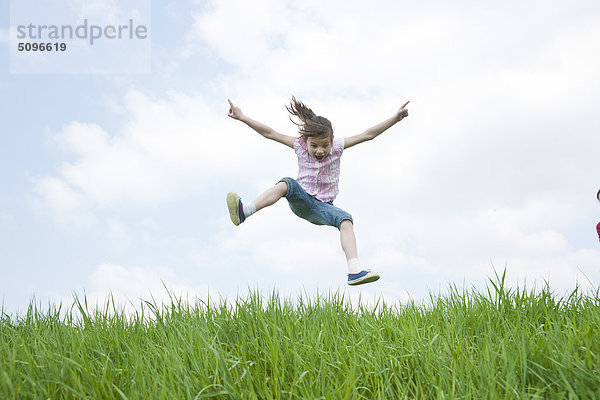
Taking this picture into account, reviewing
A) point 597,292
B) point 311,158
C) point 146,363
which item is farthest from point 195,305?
point 597,292

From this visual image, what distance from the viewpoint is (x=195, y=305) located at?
397 cm

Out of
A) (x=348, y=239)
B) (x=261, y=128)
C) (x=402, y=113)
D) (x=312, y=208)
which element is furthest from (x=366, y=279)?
(x=261, y=128)

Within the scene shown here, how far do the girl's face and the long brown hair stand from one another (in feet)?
0.14

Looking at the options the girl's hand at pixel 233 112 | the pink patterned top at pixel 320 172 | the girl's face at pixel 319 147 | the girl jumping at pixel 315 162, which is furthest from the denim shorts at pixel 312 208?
the girl's hand at pixel 233 112

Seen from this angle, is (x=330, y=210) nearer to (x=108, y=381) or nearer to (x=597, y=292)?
(x=597, y=292)

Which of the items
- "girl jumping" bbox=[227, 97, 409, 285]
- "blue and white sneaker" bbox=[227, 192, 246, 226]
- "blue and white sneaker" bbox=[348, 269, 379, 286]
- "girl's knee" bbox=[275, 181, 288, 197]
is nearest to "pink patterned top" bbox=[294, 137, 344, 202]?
"girl jumping" bbox=[227, 97, 409, 285]

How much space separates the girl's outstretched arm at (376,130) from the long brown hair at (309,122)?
0.24m

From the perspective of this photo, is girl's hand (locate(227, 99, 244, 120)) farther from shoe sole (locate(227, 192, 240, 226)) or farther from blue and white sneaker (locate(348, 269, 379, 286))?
blue and white sneaker (locate(348, 269, 379, 286))

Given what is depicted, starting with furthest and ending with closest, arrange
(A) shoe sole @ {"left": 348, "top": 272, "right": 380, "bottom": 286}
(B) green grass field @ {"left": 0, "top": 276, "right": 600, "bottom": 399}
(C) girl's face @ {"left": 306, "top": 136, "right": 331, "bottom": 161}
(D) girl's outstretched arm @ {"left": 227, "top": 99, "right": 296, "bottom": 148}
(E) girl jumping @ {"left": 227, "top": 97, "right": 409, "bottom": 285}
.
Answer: (D) girl's outstretched arm @ {"left": 227, "top": 99, "right": 296, "bottom": 148}, (C) girl's face @ {"left": 306, "top": 136, "right": 331, "bottom": 161}, (E) girl jumping @ {"left": 227, "top": 97, "right": 409, "bottom": 285}, (A) shoe sole @ {"left": 348, "top": 272, "right": 380, "bottom": 286}, (B) green grass field @ {"left": 0, "top": 276, "right": 600, "bottom": 399}

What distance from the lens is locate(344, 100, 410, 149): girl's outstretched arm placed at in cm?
557

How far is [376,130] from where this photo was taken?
5.65 meters

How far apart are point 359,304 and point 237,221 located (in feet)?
4.72

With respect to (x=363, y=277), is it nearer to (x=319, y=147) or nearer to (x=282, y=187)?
(x=282, y=187)

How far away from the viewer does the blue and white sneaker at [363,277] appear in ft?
15.3
